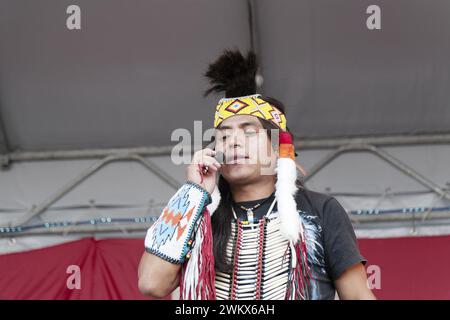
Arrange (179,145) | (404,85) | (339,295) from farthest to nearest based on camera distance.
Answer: (179,145) < (404,85) < (339,295)

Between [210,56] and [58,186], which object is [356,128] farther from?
[58,186]

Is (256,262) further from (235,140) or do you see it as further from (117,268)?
(117,268)

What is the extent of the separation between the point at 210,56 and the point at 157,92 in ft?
1.33

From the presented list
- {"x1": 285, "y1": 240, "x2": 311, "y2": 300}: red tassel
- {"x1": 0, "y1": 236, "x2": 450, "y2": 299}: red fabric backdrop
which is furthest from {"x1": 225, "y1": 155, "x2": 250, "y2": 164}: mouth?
{"x1": 0, "y1": 236, "x2": 450, "y2": 299}: red fabric backdrop

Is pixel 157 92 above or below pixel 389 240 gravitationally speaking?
above

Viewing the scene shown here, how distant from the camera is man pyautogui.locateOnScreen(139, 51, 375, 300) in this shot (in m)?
1.84

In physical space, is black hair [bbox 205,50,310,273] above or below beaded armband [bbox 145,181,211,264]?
above

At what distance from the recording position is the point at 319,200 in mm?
1998

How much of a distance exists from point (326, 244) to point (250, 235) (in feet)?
0.73

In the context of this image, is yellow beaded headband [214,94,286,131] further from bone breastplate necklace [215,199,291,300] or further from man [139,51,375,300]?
bone breastplate necklace [215,199,291,300]

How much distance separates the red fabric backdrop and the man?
85.5 inches

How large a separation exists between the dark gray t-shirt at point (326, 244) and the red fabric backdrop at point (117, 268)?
218 cm

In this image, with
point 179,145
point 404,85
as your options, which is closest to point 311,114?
point 404,85

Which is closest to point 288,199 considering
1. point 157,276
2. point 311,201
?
point 311,201
